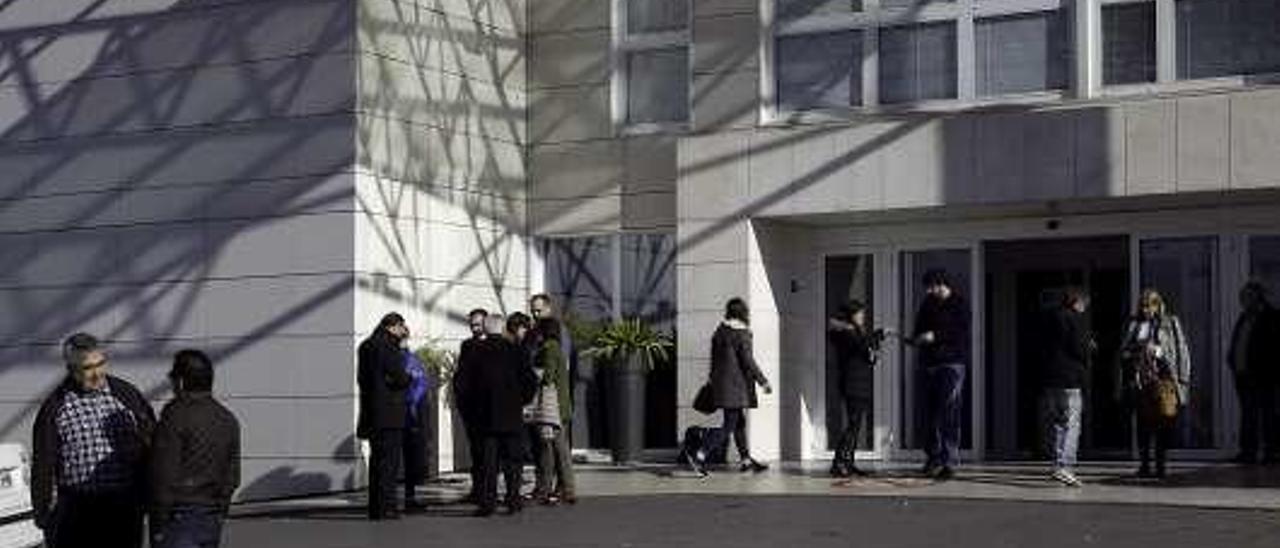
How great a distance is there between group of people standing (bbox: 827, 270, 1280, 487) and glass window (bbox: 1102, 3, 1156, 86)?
7.74 ft

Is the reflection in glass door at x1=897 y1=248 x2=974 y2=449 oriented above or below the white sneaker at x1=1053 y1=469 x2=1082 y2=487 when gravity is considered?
above

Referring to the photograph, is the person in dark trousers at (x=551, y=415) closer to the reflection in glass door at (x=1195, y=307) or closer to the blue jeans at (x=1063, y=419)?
the blue jeans at (x=1063, y=419)

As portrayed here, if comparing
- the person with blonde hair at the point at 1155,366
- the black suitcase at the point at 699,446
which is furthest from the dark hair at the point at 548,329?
the person with blonde hair at the point at 1155,366

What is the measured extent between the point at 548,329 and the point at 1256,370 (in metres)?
6.40

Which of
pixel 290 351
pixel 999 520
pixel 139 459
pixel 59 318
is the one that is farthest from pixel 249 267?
pixel 139 459

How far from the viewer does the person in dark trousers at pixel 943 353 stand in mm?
17766

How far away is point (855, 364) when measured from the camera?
18297mm

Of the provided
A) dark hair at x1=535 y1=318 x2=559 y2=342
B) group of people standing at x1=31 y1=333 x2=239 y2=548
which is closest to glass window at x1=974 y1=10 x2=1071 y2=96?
dark hair at x1=535 y1=318 x2=559 y2=342

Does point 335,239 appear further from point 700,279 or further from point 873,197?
point 873,197

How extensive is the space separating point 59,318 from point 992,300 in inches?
388

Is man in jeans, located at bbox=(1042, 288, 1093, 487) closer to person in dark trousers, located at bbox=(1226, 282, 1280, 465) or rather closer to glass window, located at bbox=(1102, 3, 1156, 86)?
person in dark trousers, located at bbox=(1226, 282, 1280, 465)

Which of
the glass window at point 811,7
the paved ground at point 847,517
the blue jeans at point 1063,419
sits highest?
the glass window at point 811,7

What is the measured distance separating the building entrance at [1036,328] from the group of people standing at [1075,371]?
597mm

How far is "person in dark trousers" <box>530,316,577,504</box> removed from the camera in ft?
54.5
